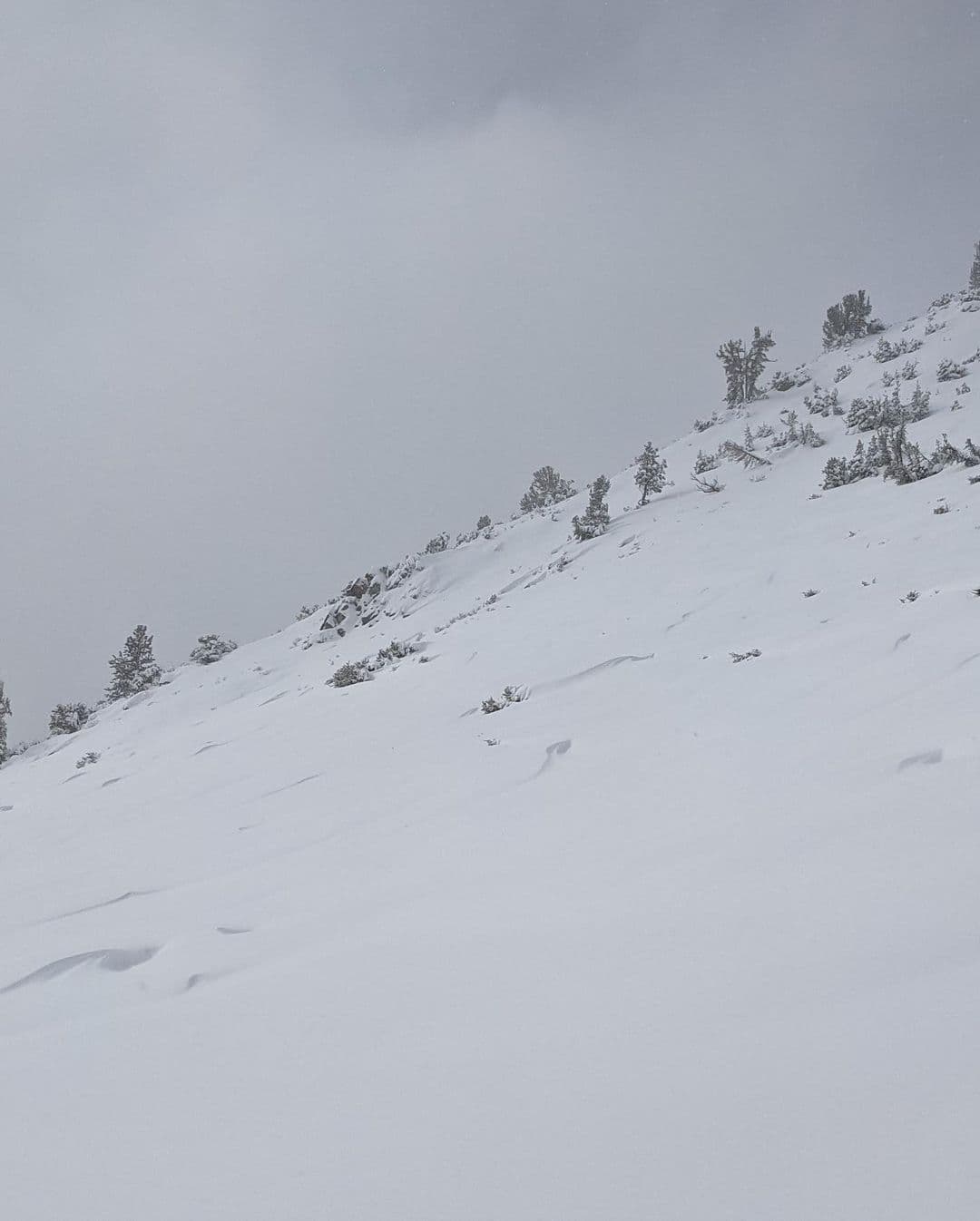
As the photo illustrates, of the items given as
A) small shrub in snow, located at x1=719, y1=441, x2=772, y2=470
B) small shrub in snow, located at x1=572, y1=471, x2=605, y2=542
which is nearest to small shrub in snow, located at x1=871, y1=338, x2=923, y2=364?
small shrub in snow, located at x1=719, y1=441, x2=772, y2=470

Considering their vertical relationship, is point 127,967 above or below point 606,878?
above

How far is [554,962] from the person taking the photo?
2.38 m

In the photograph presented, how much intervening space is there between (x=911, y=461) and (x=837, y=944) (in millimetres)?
12026

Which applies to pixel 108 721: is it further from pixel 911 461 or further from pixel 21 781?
pixel 911 461

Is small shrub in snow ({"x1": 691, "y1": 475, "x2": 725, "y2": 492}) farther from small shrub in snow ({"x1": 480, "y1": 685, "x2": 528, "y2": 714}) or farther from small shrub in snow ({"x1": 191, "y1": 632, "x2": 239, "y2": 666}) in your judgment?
small shrub in snow ({"x1": 191, "y1": 632, "x2": 239, "y2": 666})

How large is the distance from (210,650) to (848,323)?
33.2 meters

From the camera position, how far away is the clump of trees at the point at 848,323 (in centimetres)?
3159

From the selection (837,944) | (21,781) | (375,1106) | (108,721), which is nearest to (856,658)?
(837,944)

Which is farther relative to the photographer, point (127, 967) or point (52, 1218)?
point (127, 967)

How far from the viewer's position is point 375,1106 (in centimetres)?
182

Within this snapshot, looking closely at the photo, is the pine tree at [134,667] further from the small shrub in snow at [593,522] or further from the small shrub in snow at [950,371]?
the small shrub in snow at [950,371]

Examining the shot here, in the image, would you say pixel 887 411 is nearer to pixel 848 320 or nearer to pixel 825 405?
pixel 825 405

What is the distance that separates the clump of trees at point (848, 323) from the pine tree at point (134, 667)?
1430 inches

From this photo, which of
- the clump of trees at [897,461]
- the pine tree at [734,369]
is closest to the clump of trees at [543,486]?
the pine tree at [734,369]
